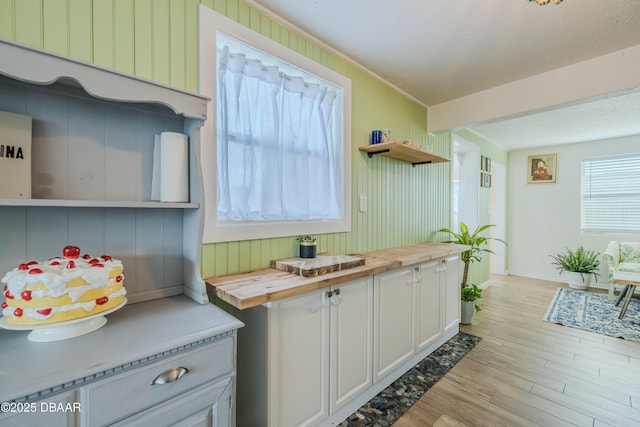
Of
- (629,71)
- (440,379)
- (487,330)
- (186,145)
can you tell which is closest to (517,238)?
(487,330)

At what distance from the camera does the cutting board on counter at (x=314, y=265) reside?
1.47 metres

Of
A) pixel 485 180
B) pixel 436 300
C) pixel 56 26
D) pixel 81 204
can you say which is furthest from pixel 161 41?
pixel 485 180

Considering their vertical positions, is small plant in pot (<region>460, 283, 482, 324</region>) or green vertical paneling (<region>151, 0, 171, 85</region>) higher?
green vertical paneling (<region>151, 0, 171, 85</region>)

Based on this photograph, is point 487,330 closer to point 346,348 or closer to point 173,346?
point 346,348

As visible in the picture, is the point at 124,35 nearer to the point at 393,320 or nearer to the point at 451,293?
the point at 393,320

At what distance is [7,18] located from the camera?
0.97 m

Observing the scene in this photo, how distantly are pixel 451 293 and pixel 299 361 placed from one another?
1.91 m

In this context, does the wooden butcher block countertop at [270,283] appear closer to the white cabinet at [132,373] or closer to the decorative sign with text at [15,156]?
the white cabinet at [132,373]

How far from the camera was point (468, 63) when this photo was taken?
220 centimetres

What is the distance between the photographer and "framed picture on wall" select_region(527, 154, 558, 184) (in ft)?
16.7

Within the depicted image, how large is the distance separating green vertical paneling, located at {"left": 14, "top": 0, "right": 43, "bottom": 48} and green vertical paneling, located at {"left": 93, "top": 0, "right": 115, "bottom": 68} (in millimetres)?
160

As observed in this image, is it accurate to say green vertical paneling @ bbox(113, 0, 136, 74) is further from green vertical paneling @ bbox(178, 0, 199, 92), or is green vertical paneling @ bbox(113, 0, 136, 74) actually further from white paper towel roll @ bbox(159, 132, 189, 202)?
white paper towel roll @ bbox(159, 132, 189, 202)

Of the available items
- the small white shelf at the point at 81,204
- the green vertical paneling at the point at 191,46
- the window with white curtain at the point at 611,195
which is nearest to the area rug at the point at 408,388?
the small white shelf at the point at 81,204

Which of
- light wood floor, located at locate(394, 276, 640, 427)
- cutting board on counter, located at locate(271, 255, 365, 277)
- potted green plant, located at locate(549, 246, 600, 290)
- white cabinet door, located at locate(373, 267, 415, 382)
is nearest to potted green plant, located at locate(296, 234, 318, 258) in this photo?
cutting board on counter, located at locate(271, 255, 365, 277)
